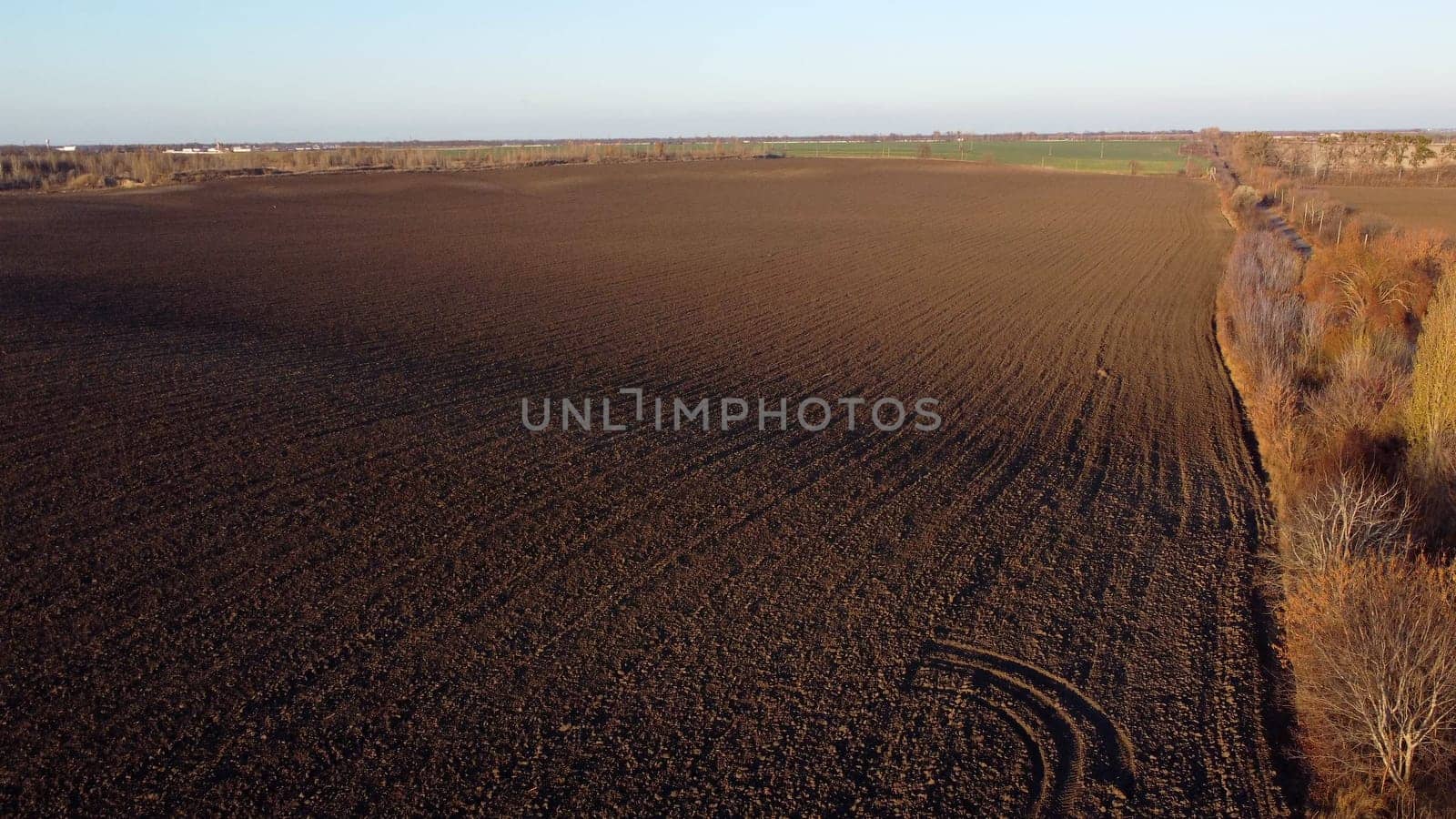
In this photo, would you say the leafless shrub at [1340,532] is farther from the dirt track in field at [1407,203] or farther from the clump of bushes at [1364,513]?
the dirt track in field at [1407,203]

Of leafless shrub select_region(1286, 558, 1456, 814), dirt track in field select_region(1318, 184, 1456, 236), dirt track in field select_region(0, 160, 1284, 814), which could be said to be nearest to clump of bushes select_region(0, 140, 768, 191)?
dirt track in field select_region(0, 160, 1284, 814)

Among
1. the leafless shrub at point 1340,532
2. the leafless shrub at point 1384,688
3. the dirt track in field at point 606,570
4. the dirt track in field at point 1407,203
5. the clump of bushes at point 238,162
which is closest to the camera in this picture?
the leafless shrub at point 1384,688

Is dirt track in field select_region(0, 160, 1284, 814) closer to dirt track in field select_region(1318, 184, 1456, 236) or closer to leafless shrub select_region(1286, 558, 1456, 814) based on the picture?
leafless shrub select_region(1286, 558, 1456, 814)

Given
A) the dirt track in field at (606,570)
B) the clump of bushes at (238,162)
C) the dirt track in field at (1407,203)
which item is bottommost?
the dirt track in field at (606,570)

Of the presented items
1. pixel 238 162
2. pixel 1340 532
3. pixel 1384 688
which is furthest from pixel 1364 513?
pixel 238 162

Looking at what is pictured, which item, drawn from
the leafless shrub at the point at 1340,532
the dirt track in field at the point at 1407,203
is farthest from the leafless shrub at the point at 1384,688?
the dirt track in field at the point at 1407,203

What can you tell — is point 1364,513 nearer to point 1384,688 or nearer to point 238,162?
point 1384,688

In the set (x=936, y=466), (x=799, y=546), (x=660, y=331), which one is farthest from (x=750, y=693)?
(x=660, y=331)
